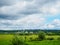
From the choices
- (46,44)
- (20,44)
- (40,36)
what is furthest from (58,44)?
(20,44)

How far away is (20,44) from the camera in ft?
109

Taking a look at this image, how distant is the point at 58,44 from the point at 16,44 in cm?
1821

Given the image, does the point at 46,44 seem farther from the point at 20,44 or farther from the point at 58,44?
the point at 20,44

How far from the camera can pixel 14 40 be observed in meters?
33.1

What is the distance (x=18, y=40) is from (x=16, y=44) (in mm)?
1296

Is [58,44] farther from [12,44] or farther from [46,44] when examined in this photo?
[12,44]

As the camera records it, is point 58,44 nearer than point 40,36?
Yes

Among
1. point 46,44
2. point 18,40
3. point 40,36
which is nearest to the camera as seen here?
point 18,40

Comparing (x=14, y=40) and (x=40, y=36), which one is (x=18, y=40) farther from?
(x=40, y=36)

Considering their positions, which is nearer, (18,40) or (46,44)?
(18,40)

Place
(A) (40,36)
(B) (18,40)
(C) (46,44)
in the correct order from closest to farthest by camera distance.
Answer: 1. (B) (18,40)
2. (C) (46,44)
3. (A) (40,36)

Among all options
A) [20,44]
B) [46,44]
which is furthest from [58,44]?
[20,44]

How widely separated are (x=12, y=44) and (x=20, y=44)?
1.91 metres

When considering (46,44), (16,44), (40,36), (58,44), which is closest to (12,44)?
(16,44)
